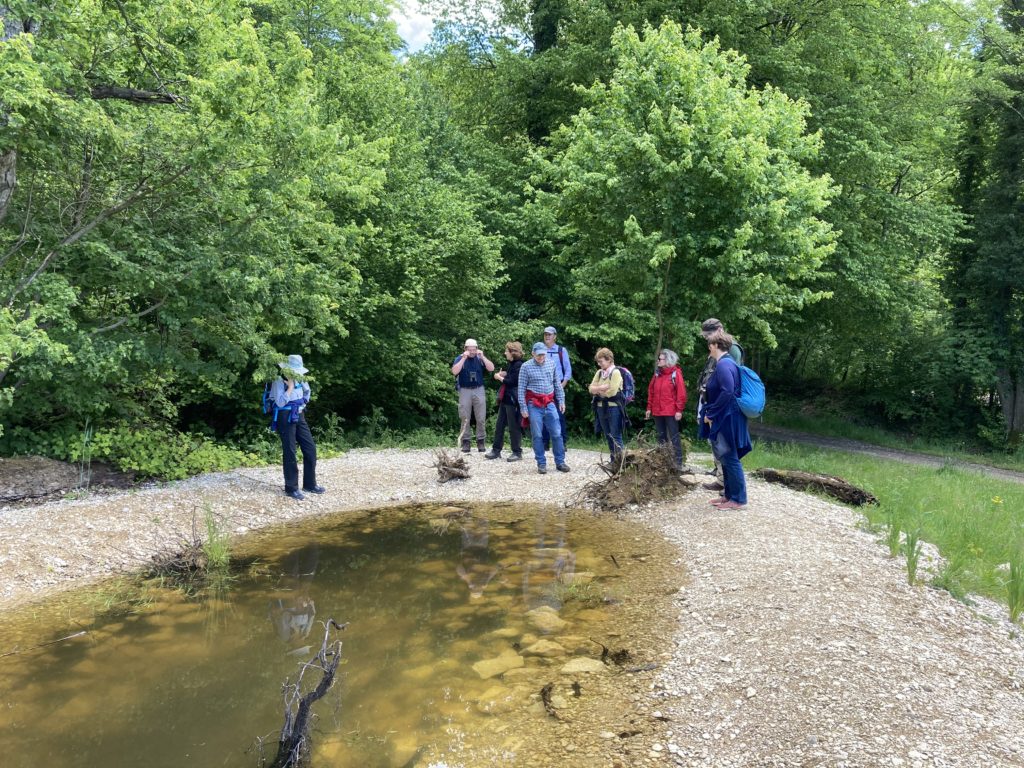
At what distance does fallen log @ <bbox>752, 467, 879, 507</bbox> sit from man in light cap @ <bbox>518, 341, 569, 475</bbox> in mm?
3070

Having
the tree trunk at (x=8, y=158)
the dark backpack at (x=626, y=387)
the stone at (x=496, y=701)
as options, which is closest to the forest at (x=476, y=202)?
the tree trunk at (x=8, y=158)

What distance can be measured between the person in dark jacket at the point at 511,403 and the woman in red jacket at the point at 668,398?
273cm

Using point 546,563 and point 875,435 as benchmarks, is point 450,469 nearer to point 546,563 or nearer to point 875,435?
point 546,563

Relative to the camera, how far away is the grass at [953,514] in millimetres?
5324

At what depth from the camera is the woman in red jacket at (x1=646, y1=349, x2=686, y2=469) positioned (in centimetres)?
919

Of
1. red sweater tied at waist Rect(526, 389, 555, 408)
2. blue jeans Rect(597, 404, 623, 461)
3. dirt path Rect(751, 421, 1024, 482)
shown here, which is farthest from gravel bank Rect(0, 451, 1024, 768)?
dirt path Rect(751, 421, 1024, 482)

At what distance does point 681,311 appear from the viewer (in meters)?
12.3


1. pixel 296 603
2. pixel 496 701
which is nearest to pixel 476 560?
pixel 296 603

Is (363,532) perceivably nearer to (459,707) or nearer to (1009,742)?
(459,707)

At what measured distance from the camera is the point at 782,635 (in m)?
4.31

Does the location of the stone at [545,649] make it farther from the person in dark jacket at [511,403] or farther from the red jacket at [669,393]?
the person in dark jacket at [511,403]

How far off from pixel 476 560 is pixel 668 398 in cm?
400

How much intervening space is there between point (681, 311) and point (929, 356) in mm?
12923

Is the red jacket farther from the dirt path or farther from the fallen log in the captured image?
the dirt path
